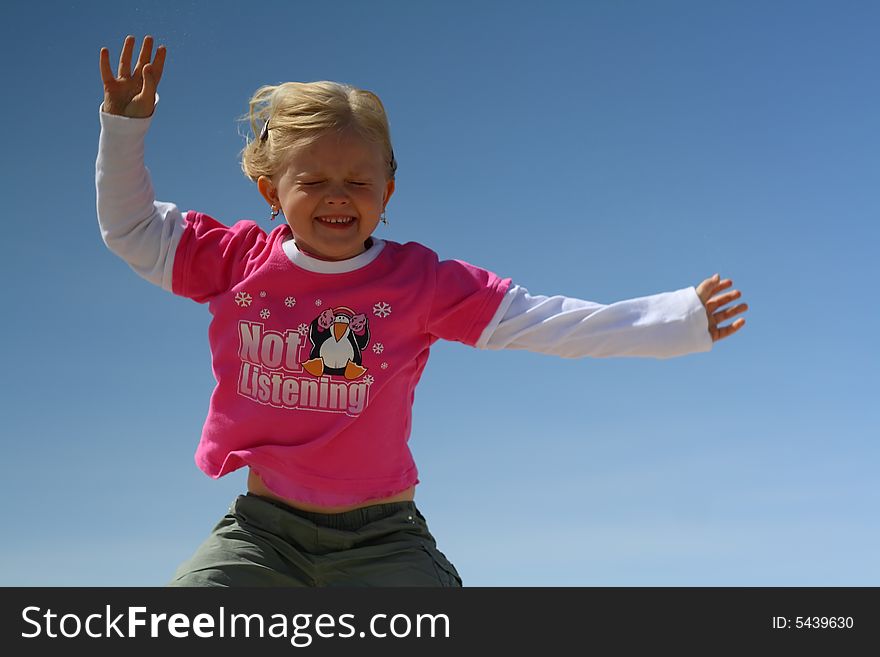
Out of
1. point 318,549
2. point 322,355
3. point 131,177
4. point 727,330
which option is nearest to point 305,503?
point 318,549

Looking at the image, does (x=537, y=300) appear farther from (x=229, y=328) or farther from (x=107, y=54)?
(x=107, y=54)

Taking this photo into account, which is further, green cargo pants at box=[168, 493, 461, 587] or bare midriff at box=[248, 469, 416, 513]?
bare midriff at box=[248, 469, 416, 513]

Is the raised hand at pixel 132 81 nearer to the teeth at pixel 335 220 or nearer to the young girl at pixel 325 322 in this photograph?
the young girl at pixel 325 322

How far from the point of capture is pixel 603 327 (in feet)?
15.1

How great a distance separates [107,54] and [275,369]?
159 cm

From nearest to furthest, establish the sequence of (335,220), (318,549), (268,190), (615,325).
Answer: (318,549)
(615,325)
(335,220)
(268,190)

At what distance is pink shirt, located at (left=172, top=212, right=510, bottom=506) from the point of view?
4.57 m

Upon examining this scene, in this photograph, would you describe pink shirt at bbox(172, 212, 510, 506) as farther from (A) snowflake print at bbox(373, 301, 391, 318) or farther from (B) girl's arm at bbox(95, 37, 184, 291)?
(B) girl's arm at bbox(95, 37, 184, 291)

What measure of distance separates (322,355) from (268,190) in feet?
2.80

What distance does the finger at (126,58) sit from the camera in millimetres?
4832

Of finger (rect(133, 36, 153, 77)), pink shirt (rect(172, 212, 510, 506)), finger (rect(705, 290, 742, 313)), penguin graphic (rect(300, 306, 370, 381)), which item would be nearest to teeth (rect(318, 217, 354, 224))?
pink shirt (rect(172, 212, 510, 506))

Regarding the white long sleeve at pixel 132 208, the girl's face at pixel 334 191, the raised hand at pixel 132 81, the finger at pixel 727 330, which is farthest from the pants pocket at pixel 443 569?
the raised hand at pixel 132 81

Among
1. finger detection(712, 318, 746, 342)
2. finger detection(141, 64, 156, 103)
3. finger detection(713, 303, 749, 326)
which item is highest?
finger detection(141, 64, 156, 103)

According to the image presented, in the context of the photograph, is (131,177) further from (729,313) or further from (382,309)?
(729,313)
